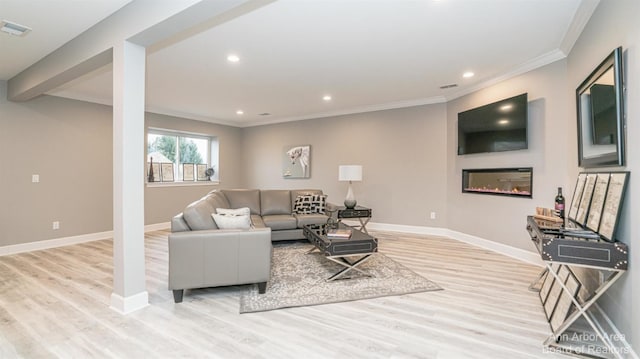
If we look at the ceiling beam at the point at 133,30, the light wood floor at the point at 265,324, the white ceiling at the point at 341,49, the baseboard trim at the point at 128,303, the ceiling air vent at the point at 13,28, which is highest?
the white ceiling at the point at 341,49

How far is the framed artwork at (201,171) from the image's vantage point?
24.1 feet

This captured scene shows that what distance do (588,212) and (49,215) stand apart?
6.91 metres

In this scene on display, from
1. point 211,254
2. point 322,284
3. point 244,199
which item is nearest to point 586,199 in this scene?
point 322,284

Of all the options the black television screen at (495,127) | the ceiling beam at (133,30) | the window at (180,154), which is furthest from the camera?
the window at (180,154)

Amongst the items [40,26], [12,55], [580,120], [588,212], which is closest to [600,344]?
[588,212]

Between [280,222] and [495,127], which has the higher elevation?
[495,127]

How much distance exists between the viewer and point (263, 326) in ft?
7.48

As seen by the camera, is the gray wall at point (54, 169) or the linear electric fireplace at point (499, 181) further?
the gray wall at point (54, 169)

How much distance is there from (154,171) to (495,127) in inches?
254

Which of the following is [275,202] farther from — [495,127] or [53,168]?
[495,127]

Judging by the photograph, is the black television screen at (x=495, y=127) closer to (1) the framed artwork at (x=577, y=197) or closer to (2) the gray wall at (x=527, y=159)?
(2) the gray wall at (x=527, y=159)

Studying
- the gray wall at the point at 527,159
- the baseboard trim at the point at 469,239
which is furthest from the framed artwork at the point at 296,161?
the gray wall at the point at 527,159

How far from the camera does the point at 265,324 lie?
7.58ft

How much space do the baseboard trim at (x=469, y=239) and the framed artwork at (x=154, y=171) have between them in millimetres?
4609
